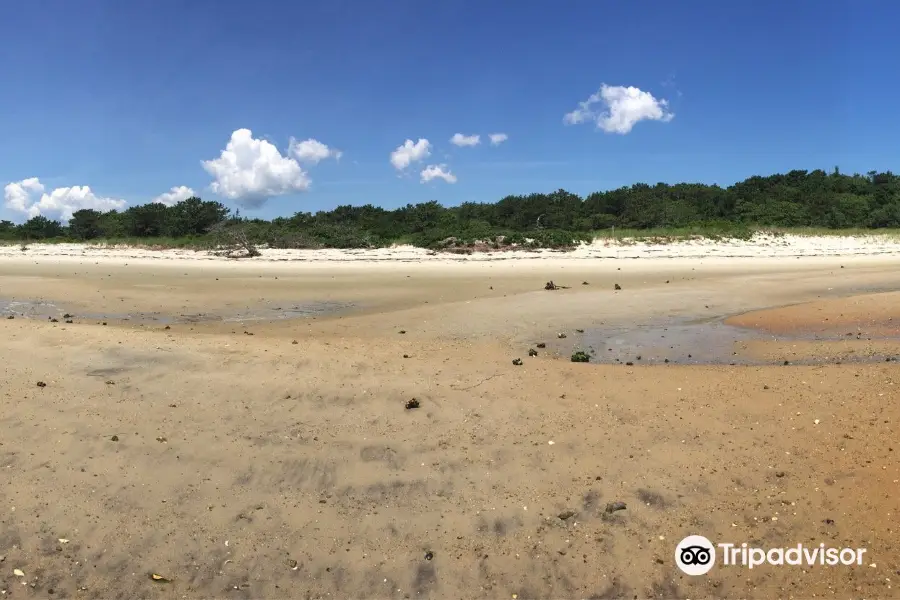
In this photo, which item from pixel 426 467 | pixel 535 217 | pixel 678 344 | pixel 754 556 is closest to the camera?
pixel 754 556

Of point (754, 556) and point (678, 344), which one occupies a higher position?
point (678, 344)

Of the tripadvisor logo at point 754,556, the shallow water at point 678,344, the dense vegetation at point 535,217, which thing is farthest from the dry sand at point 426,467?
the dense vegetation at point 535,217

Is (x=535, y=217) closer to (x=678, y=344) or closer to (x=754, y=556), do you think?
(x=678, y=344)

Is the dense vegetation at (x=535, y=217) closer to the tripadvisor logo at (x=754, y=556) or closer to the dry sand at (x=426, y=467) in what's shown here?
the dry sand at (x=426, y=467)

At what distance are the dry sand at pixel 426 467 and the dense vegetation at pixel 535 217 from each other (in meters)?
27.8

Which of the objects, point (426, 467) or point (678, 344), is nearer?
point (426, 467)

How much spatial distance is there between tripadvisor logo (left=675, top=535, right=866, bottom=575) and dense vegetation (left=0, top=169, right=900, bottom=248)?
31215mm

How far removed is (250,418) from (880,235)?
42795mm

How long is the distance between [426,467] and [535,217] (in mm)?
41242

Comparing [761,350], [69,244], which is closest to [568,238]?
[761,350]

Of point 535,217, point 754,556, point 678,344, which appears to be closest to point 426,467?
point 754,556

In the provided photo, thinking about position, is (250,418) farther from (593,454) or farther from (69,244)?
(69,244)

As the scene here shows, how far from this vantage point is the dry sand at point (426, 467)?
3.48 metres

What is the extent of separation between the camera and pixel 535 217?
146ft
